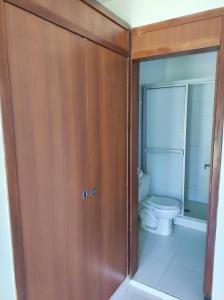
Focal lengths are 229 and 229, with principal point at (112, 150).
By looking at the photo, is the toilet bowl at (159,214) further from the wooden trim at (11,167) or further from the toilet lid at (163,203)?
the wooden trim at (11,167)

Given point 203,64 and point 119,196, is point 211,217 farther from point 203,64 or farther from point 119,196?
point 203,64

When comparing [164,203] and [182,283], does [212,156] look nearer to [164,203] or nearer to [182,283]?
[182,283]

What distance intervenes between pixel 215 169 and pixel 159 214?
1397 millimetres

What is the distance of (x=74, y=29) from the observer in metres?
1.27

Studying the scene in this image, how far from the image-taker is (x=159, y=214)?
2.86m

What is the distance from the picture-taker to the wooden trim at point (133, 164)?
6.21 ft

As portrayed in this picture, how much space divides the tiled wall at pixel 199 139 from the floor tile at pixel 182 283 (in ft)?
5.00

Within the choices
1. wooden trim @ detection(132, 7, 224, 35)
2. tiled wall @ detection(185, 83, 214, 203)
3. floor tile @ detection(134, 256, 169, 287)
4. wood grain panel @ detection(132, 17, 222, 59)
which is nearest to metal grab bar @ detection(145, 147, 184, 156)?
tiled wall @ detection(185, 83, 214, 203)

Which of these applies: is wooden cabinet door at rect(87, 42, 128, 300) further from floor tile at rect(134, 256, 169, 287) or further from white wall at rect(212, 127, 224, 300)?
white wall at rect(212, 127, 224, 300)

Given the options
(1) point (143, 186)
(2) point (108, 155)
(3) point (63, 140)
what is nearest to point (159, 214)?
(1) point (143, 186)

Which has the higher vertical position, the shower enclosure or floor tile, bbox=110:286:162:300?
the shower enclosure

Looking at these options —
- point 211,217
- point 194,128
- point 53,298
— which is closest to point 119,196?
point 211,217

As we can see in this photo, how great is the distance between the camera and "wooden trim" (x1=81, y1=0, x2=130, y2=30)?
1381 millimetres

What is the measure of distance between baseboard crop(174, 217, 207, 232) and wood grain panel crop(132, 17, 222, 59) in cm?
225
